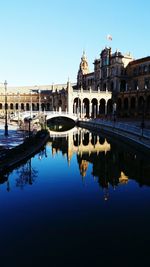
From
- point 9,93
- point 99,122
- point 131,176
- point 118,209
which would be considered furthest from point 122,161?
point 9,93

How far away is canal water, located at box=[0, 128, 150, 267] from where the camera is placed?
1047 centimetres

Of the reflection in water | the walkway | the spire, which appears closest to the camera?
the reflection in water

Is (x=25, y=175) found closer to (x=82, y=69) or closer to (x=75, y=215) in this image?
(x=75, y=215)

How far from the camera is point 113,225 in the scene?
13180mm

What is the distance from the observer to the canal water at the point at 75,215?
1047 cm

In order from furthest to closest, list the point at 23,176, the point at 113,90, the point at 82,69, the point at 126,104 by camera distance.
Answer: the point at 82,69, the point at 113,90, the point at 126,104, the point at 23,176

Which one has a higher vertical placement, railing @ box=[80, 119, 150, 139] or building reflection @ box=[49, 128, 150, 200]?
railing @ box=[80, 119, 150, 139]

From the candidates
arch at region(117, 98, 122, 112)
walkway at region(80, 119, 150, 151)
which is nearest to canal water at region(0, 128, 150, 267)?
walkway at region(80, 119, 150, 151)

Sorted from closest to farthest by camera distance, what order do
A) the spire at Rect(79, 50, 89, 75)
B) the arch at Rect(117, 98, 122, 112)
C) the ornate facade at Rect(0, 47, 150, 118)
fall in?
1. the ornate facade at Rect(0, 47, 150, 118)
2. the arch at Rect(117, 98, 122, 112)
3. the spire at Rect(79, 50, 89, 75)

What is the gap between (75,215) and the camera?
47.2 feet

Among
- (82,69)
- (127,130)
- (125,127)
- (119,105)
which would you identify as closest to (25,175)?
(127,130)

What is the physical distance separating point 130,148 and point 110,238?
84.8 ft

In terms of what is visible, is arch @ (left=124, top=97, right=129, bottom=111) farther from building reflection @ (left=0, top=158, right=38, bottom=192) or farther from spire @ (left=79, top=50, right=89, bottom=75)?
building reflection @ (left=0, top=158, right=38, bottom=192)

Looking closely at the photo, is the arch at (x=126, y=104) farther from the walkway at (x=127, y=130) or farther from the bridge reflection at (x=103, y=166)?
the bridge reflection at (x=103, y=166)
